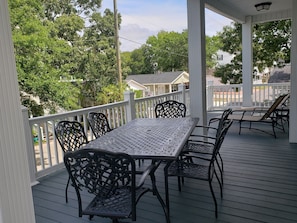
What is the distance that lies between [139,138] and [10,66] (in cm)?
210

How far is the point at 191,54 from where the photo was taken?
4906mm

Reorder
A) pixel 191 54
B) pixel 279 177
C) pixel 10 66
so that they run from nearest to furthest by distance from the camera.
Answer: pixel 10 66 < pixel 279 177 < pixel 191 54

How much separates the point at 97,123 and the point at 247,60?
6568mm

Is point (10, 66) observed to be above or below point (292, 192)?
above

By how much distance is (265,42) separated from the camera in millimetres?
13062

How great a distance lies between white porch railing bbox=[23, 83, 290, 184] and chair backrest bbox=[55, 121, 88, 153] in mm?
554

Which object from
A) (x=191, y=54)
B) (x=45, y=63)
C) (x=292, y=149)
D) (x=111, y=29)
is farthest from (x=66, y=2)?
(x=292, y=149)

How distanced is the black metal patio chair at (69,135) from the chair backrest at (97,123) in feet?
1.11

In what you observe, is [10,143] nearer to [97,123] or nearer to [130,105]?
[97,123]

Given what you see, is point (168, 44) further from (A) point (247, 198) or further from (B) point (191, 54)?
(A) point (247, 198)

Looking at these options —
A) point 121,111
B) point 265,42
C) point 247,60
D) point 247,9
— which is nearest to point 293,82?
point 121,111

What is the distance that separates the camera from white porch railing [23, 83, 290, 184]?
365 cm

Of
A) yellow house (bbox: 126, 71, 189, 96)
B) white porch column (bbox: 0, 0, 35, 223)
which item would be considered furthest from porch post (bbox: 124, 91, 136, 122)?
yellow house (bbox: 126, 71, 189, 96)

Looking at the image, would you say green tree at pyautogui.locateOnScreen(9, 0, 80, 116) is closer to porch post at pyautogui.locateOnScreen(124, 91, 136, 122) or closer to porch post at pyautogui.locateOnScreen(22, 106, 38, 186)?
porch post at pyautogui.locateOnScreen(124, 91, 136, 122)
